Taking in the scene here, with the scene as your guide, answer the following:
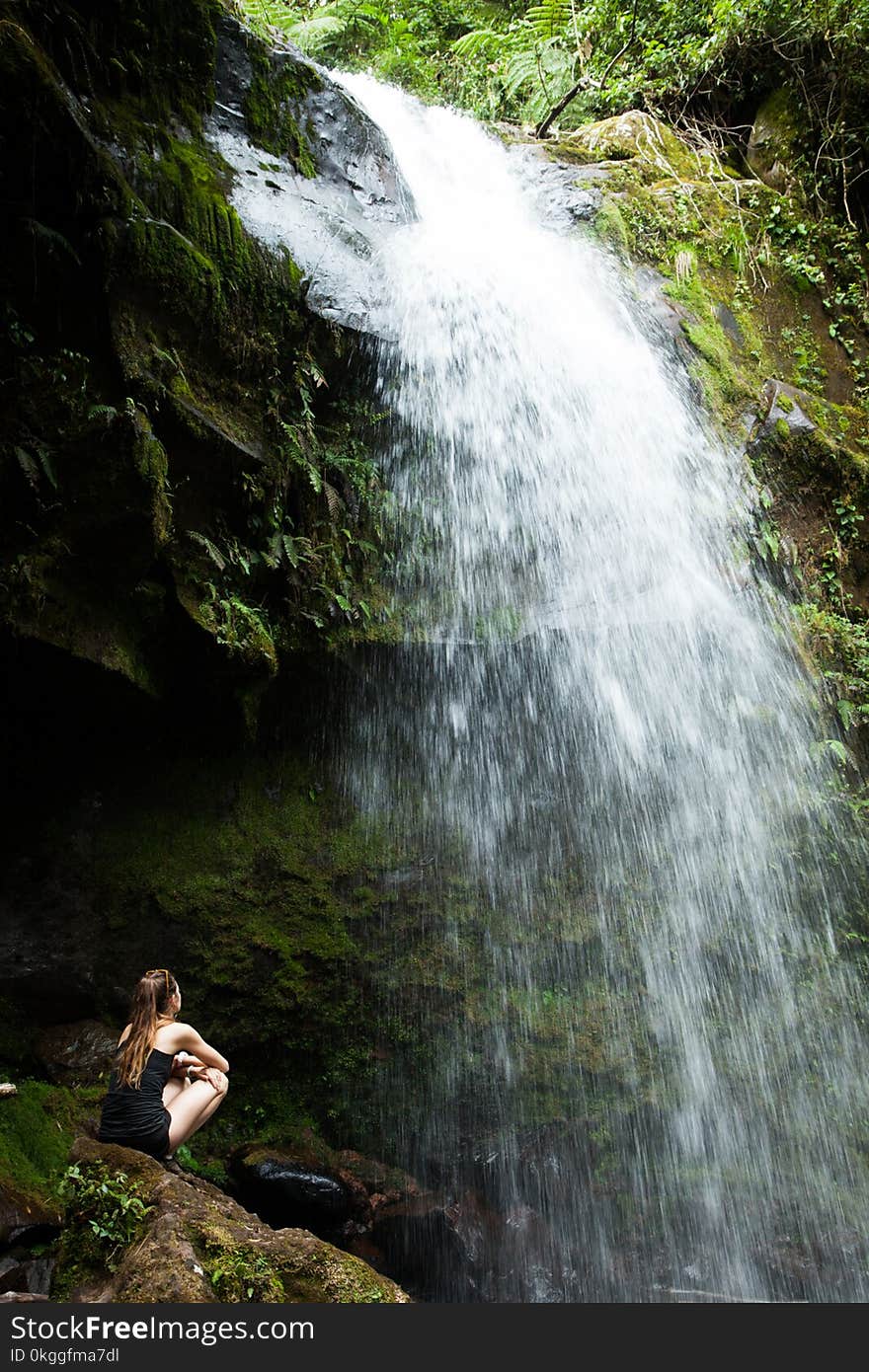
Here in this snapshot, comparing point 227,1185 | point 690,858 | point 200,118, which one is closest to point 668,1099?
point 690,858

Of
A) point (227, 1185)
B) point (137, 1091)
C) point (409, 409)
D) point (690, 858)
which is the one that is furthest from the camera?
point (409, 409)

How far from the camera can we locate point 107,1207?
296cm

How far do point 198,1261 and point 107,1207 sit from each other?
476 mm

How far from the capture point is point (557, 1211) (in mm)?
5555

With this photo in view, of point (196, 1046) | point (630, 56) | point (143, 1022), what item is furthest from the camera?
point (630, 56)

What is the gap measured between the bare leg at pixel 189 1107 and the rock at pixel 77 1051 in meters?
1.33

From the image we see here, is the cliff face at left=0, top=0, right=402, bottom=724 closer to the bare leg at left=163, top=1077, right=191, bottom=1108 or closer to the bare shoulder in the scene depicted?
the bare shoulder

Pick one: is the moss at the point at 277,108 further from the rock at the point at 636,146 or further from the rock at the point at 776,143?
the rock at the point at 776,143

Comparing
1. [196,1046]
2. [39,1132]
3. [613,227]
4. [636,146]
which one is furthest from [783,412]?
[39,1132]

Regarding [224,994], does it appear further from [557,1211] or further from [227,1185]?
[557,1211]

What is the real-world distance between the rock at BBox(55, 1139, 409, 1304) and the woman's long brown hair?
494mm

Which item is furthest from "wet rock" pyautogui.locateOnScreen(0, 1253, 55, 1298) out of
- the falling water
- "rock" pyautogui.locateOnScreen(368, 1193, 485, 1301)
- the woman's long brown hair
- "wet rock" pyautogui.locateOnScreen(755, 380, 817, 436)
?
"wet rock" pyautogui.locateOnScreen(755, 380, 817, 436)

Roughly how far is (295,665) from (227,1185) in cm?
340

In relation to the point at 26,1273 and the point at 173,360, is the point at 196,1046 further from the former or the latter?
the point at 173,360
